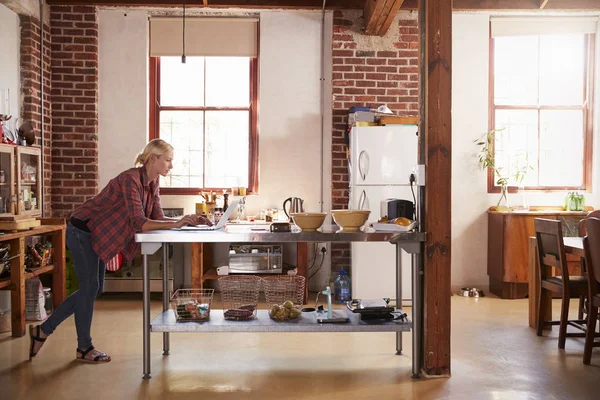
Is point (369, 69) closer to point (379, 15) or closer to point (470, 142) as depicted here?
point (379, 15)

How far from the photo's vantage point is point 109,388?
3.68m

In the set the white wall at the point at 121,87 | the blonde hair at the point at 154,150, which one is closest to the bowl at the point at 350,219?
the blonde hair at the point at 154,150

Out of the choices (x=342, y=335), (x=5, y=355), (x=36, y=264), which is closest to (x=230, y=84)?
(x=36, y=264)

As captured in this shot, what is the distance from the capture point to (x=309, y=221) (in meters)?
3.97

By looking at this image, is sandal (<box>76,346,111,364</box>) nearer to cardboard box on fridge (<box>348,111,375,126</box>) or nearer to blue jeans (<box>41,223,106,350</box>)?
blue jeans (<box>41,223,106,350</box>)

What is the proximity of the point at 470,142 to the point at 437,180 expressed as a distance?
3542 millimetres

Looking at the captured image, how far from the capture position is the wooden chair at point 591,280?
4.11 metres

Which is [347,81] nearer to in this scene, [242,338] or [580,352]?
[242,338]

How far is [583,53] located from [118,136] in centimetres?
551

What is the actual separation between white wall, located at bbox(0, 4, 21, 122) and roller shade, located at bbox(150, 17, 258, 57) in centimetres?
142

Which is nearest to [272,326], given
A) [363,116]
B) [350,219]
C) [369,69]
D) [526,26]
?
[350,219]

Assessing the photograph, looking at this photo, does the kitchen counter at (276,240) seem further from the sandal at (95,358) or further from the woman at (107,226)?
the sandal at (95,358)

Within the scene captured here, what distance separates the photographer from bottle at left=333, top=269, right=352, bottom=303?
21.9ft

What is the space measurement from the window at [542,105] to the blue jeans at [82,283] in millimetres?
4954
